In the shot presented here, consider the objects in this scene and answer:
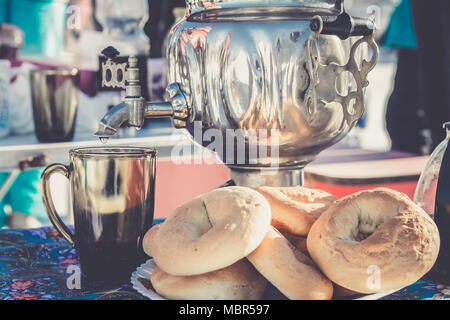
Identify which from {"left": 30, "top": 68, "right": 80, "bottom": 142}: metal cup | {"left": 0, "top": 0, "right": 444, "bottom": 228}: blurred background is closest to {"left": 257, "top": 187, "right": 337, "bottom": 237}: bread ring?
{"left": 0, "top": 0, "right": 444, "bottom": 228}: blurred background

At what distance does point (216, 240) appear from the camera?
1.56ft

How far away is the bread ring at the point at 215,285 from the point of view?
1.58 ft

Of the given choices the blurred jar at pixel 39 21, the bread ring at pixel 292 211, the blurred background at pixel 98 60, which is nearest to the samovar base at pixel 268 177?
the bread ring at pixel 292 211

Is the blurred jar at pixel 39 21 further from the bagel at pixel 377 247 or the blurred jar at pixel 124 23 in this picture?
the bagel at pixel 377 247

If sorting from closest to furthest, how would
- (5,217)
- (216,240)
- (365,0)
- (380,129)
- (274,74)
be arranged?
(216,240)
(274,74)
(5,217)
(380,129)
(365,0)

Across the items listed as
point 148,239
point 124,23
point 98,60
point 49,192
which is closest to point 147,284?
point 148,239

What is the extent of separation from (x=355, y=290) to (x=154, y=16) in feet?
4.87

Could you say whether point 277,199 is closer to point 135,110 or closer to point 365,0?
point 135,110

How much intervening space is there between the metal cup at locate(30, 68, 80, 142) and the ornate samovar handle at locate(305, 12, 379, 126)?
2.07 feet

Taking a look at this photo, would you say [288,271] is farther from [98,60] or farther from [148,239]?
[98,60]

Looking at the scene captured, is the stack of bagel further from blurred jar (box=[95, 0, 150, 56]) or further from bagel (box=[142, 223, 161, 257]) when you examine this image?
blurred jar (box=[95, 0, 150, 56])

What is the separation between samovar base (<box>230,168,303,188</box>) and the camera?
724mm

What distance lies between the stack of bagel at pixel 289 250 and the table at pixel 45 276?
0.22ft

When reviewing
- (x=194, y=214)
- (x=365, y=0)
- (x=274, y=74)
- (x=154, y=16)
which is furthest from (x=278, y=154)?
(x=365, y=0)
